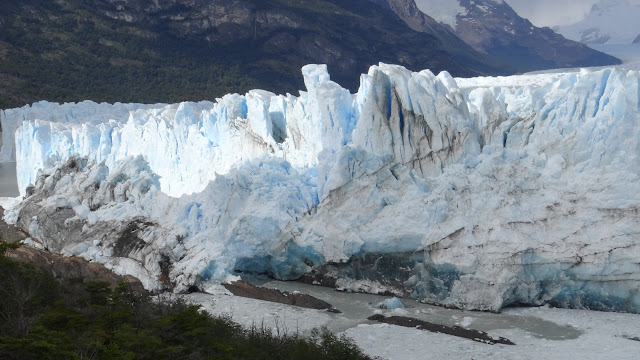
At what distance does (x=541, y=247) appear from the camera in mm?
15578

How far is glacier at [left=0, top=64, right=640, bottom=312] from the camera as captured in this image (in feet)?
51.1

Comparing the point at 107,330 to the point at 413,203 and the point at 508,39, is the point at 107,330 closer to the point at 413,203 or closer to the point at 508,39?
the point at 413,203

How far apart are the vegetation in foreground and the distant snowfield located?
120cm

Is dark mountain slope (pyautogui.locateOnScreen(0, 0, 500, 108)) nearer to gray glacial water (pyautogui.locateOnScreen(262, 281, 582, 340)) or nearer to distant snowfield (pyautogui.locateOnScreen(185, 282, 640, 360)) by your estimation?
distant snowfield (pyautogui.locateOnScreen(185, 282, 640, 360))

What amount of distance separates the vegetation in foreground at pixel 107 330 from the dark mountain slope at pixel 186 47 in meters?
45.4

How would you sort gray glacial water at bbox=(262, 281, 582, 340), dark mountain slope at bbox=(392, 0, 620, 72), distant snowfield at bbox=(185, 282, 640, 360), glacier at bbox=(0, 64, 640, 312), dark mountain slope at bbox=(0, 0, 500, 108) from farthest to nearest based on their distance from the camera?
1. dark mountain slope at bbox=(392, 0, 620, 72)
2. dark mountain slope at bbox=(0, 0, 500, 108)
3. glacier at bbox=(0, 64, 640, 312)
4. gray glacial water at bbox=(262, 281, 582, 340)
5. distant snowfield at bbox=(185, 282, 640, 360)

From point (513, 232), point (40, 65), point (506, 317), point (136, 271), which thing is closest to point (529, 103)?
point (513, 232)

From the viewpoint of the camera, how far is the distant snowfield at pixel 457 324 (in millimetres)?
12914

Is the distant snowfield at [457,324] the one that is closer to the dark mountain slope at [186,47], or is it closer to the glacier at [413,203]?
the glacier at [413,203]

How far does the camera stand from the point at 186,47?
74.8 metres

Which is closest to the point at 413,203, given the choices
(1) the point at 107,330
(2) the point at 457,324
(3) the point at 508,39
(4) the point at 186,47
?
(2) the point at 457,324

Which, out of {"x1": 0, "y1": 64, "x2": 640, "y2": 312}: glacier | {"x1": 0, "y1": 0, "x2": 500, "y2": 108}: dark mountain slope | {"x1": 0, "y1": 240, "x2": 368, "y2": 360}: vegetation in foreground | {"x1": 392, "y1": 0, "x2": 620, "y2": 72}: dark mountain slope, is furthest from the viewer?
{"x1": 392, "y1": 0, "x2": 620, "y2": 72}: dark mountain slope

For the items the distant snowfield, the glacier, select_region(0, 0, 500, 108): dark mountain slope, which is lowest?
the distant snowfield

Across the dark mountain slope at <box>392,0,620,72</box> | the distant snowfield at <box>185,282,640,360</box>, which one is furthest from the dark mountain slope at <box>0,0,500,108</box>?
the distant snowfield at <box>185,282,640,360</box>
